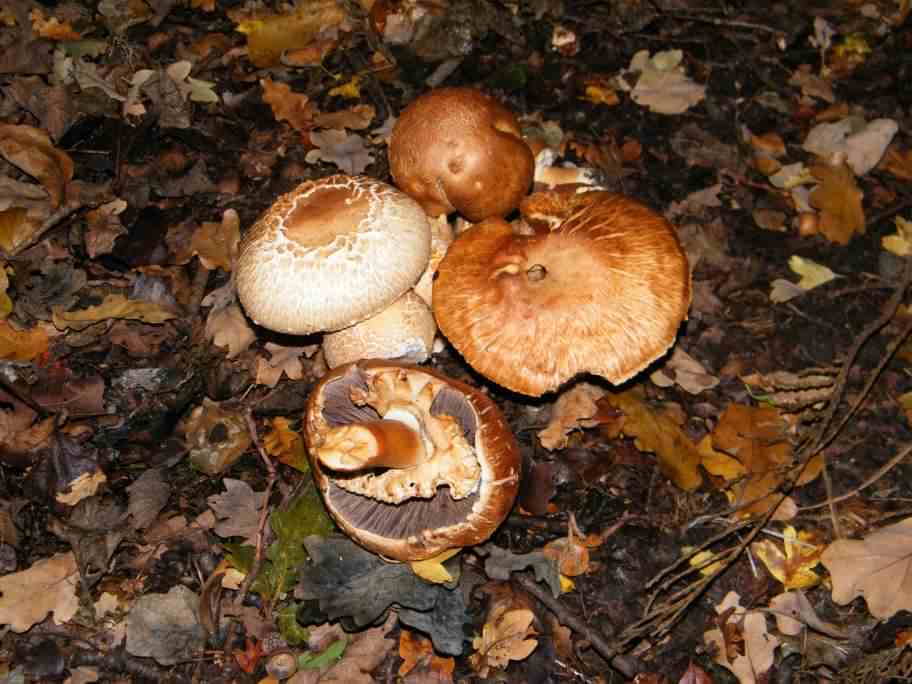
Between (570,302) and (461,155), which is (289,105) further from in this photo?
(570,302)

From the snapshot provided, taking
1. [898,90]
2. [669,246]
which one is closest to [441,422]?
[669,246]

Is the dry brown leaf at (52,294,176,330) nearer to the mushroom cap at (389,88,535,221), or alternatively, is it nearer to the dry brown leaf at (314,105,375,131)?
the mushroom cap at (389,88,535,221)

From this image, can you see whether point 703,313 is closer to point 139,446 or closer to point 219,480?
point 219,480

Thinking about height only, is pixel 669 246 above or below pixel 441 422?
above

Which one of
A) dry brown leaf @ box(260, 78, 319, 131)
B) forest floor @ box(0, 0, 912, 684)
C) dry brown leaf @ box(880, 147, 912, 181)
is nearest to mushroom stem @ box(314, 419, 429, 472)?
forest floor @ box(0, 0, 912, 684)

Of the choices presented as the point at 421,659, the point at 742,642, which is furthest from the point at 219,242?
the point at 742,642

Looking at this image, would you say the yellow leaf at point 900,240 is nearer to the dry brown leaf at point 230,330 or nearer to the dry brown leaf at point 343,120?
the dry brown leaf at point 343,120

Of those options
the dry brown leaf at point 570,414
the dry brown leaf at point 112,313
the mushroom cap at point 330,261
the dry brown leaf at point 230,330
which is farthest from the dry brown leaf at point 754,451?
the dry brown leaf at point 112,313
